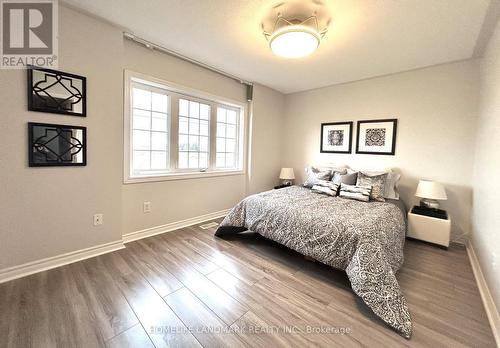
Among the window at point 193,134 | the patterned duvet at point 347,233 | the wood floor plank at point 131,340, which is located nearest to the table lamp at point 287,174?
the patterned duvet at point 347,233

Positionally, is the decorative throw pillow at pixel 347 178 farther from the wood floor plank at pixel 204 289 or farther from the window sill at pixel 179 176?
the wood floor plank at pixel 204 289

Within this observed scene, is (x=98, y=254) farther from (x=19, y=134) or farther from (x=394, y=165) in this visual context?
(x=394, y=165)

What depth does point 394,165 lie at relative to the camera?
10.9 ft

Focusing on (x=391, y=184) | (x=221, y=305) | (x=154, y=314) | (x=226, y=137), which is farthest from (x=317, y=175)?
(x=154, y=314)

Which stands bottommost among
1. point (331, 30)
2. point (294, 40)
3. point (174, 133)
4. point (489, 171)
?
point (489, 171)

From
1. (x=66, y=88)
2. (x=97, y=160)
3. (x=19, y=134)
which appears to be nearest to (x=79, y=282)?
(x=97, y=160)

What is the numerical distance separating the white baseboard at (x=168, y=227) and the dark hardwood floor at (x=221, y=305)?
13.7 inches

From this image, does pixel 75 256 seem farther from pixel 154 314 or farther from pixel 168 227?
pixel 154 314

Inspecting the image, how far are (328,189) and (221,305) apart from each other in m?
2.16

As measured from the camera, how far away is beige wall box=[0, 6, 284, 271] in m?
1.82

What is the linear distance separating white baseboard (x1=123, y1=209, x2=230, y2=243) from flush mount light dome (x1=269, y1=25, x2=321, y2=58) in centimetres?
258

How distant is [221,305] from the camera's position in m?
1.60

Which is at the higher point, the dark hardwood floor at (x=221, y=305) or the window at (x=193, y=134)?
the window at (x=193, y=134)

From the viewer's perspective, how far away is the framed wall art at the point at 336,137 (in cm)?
376
